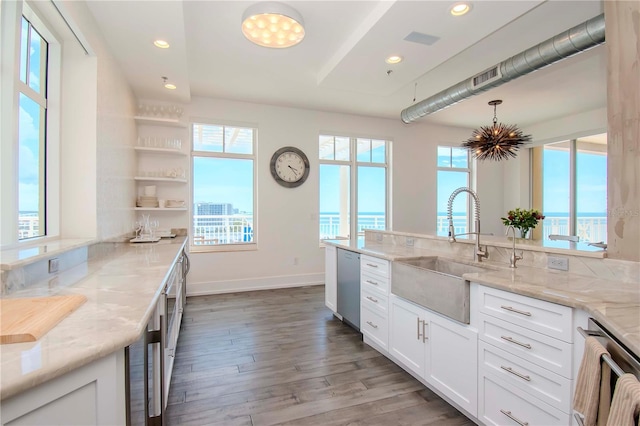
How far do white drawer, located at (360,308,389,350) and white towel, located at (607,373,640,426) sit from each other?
1844 millimetres

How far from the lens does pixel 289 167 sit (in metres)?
5.35

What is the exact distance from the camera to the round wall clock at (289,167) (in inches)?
207

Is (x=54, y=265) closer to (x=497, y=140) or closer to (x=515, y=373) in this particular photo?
(x=515, y=373)

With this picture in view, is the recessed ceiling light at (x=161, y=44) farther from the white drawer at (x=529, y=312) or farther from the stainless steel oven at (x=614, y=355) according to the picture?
the stainless steel oven at (x=614, y=355)

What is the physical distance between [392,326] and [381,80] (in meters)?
2.81

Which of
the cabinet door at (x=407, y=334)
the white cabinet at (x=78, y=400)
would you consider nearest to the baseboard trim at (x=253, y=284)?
the cabinet door at (x=407, y=334)

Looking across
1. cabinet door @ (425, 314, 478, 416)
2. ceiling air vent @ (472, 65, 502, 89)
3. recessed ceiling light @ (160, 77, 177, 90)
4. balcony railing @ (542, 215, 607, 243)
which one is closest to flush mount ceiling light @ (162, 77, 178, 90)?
recessed ceiling light @ (160, 77, 177, 90)

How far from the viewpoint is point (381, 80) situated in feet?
12.6

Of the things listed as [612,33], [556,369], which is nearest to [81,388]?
[556,369]

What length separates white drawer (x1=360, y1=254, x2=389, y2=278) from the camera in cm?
275

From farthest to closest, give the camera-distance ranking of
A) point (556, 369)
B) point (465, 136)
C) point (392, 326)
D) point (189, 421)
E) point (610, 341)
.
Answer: point (465, 136) → point (392, 326) → point (189, 421) → point (556, 369) → point (610, 341)

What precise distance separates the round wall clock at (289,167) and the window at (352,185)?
47 cm

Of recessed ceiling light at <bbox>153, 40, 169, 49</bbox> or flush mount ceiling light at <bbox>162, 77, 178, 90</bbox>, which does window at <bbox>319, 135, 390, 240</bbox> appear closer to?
flush mount ceiling light at <bbox>162, 77, 178, 90</bbox>

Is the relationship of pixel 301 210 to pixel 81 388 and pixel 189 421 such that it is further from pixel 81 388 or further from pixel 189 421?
pixel 81 388
